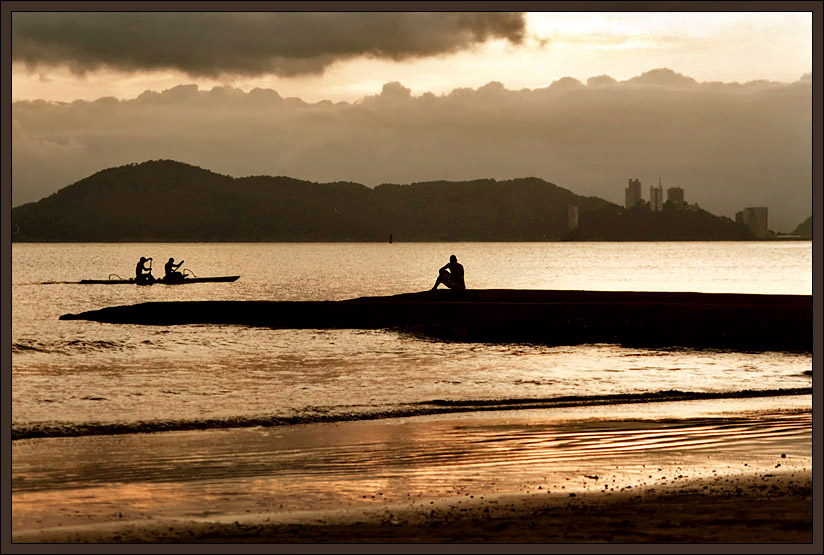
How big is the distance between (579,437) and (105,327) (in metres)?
27.2

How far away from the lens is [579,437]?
12.8 metres

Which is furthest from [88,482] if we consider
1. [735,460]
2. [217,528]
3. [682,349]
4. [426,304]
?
[426,304]

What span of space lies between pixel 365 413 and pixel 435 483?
5784 mm

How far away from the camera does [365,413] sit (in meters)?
15.7

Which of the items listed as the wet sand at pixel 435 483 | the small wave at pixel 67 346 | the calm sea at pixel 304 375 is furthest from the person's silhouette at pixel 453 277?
the wet sand at pixel 435 483

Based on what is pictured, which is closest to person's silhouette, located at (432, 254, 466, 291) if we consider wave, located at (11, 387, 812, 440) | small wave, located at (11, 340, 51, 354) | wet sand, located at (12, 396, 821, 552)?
small wave, located at (11, 340, 51, 354)

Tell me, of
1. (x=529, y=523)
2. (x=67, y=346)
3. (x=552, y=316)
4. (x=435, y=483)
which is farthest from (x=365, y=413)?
(x=67, y=346)

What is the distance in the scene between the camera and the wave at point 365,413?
14.1m

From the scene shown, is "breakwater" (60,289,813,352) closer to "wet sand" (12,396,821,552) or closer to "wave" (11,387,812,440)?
"wave" (11,387,812,440)

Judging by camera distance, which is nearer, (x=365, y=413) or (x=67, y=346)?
(x=365, y=413)

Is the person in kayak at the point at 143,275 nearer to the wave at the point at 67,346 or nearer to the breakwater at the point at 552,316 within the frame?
the breakwater at the point at 552,316

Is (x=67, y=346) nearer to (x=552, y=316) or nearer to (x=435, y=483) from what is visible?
(x=552, y=316)

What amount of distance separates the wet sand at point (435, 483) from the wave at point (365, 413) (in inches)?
25.3

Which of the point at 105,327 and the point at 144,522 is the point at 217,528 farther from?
the point at 105,327
